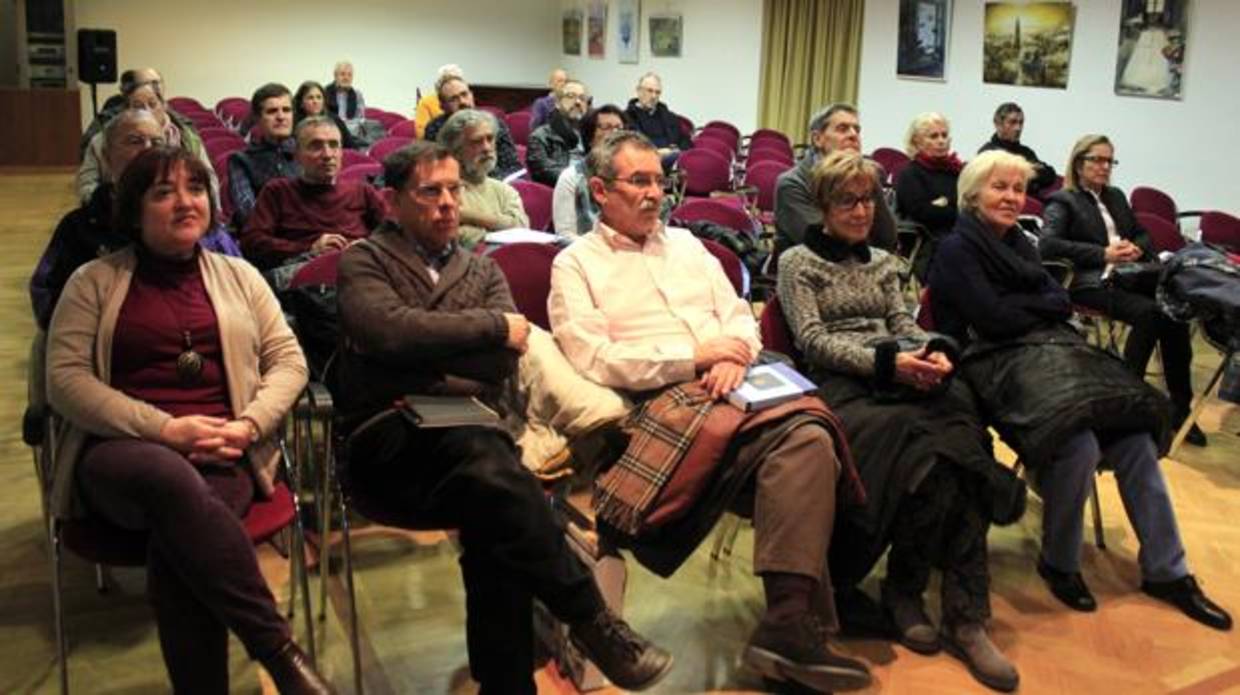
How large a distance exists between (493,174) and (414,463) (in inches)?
159

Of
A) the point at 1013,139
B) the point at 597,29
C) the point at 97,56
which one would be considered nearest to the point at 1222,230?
the point at 1013,139

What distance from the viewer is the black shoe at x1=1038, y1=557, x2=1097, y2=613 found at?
339 cm

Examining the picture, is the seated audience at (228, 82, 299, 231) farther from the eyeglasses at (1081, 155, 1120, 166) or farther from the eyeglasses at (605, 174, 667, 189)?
the eyeglasses at (1081, 155, 1120, 166)

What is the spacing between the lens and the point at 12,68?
14328 mm

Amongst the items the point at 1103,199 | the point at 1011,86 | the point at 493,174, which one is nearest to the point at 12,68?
the point at 493,174

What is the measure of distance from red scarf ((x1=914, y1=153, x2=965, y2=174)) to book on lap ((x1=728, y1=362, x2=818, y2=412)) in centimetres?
318

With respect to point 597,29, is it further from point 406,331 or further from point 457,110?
point 406,331

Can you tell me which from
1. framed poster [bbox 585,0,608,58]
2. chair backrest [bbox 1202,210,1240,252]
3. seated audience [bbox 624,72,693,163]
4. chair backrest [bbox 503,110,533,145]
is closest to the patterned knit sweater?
chair backrest [bbox 1202,210,1240,252]

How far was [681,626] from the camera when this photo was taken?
10.5 ft

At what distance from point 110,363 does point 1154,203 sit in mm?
6256

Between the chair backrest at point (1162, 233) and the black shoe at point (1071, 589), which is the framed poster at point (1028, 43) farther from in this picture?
the black shoe at point (1071, 589)

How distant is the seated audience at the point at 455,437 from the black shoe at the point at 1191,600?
1.75 m

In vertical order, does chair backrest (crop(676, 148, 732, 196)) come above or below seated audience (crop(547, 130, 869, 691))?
above

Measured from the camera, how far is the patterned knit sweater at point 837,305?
3.27 metres
